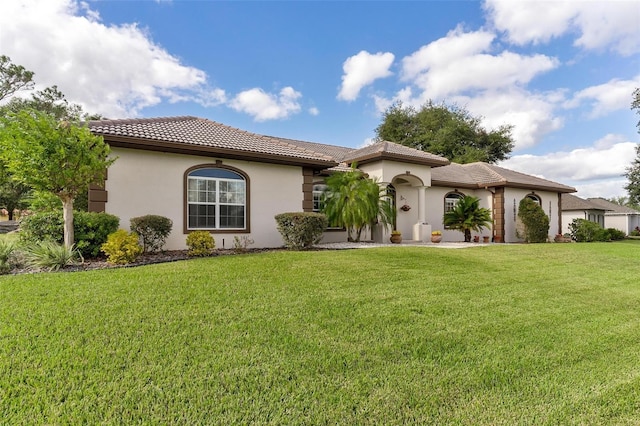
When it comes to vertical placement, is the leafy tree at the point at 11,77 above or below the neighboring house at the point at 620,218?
above

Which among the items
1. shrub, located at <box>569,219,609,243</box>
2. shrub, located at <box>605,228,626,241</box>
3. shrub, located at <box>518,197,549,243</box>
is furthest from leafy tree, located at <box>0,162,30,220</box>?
shrub, located at <box>605,228,626,241</box>

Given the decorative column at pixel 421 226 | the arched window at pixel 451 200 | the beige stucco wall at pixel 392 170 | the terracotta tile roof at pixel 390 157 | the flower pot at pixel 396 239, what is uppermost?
the terracotta tile roof at pixel 390 157

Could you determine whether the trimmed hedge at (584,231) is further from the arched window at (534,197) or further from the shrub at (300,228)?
the shrub at (300,228)

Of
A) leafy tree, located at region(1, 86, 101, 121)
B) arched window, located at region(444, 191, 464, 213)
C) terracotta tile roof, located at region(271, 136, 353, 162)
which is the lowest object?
arched window, located at region(444, 191, 464, 213)

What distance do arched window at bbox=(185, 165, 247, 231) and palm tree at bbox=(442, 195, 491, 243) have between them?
461 inches

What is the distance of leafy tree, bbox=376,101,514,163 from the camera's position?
3409 centimetres

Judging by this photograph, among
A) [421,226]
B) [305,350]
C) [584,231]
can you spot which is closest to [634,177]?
[584,231]

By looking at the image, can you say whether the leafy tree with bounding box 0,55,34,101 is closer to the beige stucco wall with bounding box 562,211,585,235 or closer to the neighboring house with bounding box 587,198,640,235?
the beige stucco wall with bounding box 562,211,585,235

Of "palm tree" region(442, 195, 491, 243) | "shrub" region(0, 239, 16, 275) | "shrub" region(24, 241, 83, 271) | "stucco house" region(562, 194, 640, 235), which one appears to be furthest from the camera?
"stucco house" region(562, 194, 640, 235)

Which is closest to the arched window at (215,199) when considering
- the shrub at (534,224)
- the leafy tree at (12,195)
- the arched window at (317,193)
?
the arched window at (317,193)

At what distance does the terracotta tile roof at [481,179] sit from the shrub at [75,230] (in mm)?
15004

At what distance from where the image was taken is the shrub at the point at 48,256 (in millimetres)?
6934

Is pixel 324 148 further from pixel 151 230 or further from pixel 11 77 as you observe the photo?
pixel 11 77

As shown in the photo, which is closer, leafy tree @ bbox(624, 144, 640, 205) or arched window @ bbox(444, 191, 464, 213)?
arched window @ bbox(444, 191, 464, 213)
